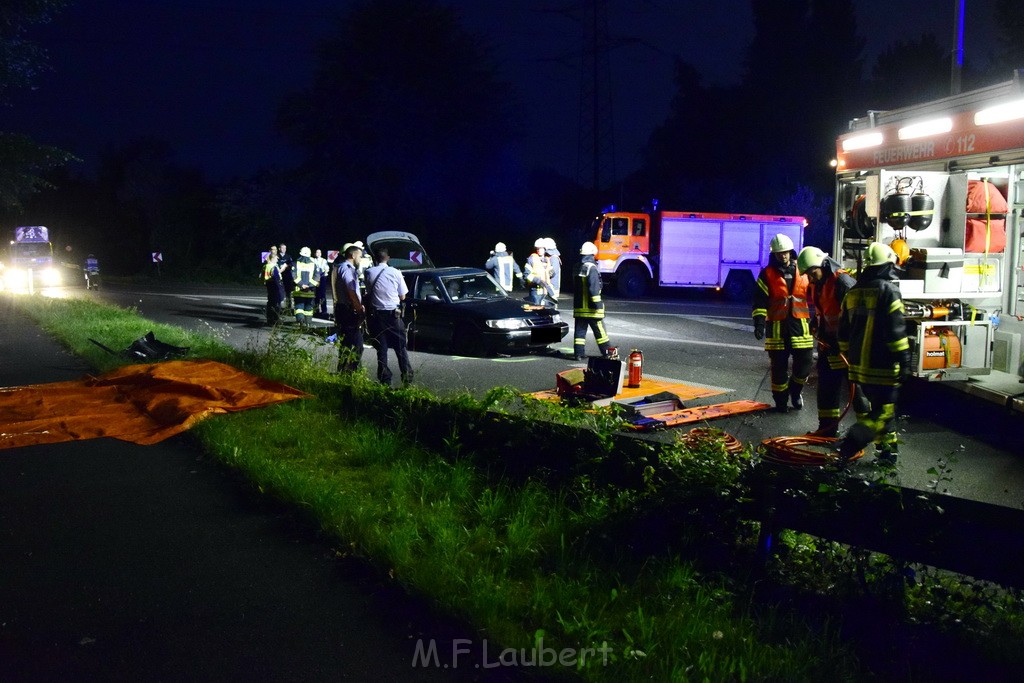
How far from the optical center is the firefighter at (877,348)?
23.2 feet

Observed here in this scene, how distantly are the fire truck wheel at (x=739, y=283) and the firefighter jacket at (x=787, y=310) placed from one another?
18.5m

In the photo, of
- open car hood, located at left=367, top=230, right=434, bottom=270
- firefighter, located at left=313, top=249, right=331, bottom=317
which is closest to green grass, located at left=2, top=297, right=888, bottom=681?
firefighter, located at left=313, top=249, right=331, bottom=317

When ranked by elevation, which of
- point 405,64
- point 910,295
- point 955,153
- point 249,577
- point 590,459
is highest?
point 405,64

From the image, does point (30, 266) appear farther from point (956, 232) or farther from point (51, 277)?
point (956, 232)

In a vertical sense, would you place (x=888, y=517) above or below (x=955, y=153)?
below

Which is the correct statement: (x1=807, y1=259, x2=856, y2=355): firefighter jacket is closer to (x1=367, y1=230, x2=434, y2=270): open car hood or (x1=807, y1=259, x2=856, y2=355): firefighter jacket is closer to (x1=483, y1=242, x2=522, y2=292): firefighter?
(x1=483, y1=242, x2=522, y2=292): firefighter

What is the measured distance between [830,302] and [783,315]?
79cm

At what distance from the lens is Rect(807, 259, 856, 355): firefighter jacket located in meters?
8.15

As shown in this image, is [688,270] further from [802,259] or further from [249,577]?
[249,577]

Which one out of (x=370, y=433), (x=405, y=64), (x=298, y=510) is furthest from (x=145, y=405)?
(x=405, y=64)

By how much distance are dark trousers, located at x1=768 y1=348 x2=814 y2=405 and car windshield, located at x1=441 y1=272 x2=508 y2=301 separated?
6028 mm

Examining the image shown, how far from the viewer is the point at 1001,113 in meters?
8.54

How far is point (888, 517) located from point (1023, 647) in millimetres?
694

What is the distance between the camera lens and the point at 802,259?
28.3 ft
